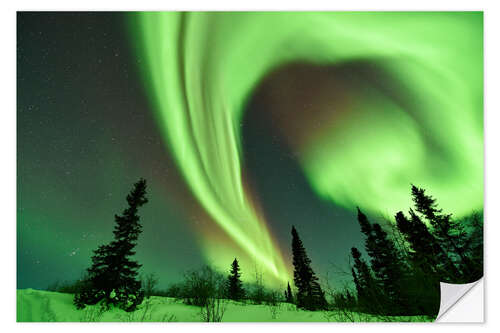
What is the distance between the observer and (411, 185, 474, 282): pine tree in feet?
11.2

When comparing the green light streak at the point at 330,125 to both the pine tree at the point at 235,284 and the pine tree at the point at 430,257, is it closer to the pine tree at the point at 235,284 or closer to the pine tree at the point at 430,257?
the pine tree at the point at 235,284

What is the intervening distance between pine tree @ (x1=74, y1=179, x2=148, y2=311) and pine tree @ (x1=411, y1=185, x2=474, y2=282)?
384 cm

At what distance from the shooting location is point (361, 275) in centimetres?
339

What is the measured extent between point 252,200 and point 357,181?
1.59 metres

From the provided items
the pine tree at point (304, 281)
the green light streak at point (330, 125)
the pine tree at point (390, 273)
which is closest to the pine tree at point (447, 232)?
the green light streak at point (330, 125)

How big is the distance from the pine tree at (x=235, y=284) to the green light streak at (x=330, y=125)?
0.97 feet

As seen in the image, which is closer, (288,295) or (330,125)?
(288,295)

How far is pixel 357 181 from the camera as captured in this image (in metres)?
4.00

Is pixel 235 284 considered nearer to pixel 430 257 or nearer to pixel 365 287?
pixel 365 287

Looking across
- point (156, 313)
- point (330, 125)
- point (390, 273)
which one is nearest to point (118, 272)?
point (156, 313)

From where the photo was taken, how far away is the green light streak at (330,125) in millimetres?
3852

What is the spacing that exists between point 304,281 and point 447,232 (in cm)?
196

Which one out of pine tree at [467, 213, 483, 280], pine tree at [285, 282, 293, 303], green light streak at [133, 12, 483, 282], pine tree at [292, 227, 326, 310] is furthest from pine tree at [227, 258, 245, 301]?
pine tree at [467, 213, 483, 280]

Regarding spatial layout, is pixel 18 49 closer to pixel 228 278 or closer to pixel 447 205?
pixel 228 278
